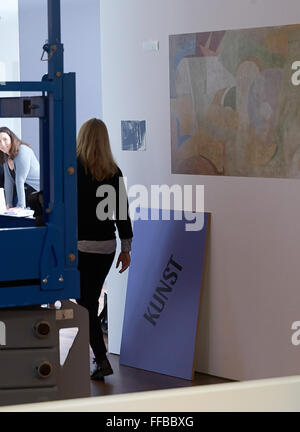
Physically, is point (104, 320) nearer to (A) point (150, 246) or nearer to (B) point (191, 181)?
(A) point (150, 246)

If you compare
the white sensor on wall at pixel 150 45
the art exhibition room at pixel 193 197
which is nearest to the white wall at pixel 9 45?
the art exhibition room at pixel 193 197

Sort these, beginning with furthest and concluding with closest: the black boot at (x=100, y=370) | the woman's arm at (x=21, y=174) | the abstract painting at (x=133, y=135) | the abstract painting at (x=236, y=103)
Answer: the woman's arm at (x=21, y=174) → the abstract painting at (x=133, y=135) → the black boot at (x=100, y=370) → the abstract painting at (x=236, y=103)

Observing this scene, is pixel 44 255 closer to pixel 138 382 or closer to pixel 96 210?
pixel 96 210

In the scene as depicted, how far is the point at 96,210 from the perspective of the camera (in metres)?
4.78

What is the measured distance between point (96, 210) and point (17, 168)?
4.77ft

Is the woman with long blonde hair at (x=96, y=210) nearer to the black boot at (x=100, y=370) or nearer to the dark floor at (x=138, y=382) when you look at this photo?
the black boot at (x=100, y=370)

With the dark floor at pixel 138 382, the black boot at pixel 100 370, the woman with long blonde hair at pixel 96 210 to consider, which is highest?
the woman with long blonde hair at pixel 96 210

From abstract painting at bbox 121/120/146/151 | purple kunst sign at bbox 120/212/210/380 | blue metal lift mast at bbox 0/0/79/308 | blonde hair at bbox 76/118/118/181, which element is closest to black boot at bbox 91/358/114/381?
purple kunst sign at bbox 120/212/210/380

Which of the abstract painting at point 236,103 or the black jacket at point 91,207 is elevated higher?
the abstract painting at point 236,103

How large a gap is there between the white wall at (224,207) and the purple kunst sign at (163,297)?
0.37 ft

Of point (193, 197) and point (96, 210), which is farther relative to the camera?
point (193, 197)

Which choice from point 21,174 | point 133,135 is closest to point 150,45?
point 133,135

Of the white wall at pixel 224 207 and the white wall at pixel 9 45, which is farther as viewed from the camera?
the white wall at pixel 9 45

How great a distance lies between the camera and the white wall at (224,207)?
4605 millimetres
